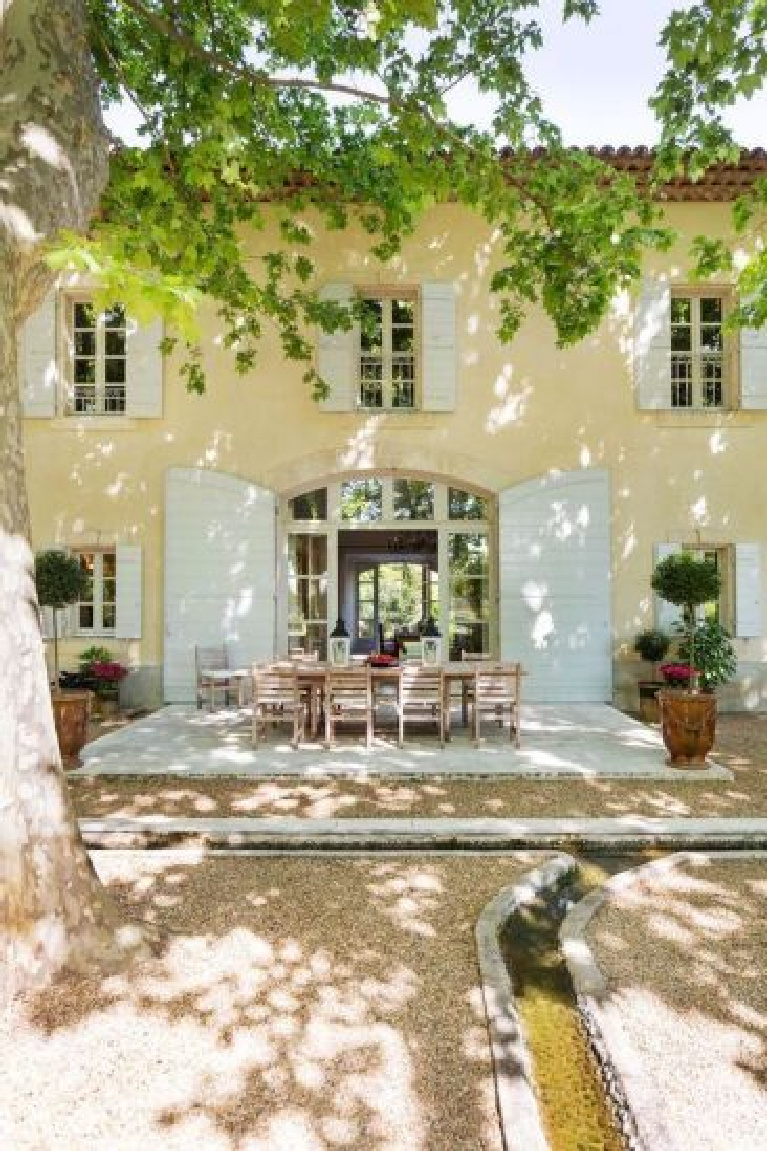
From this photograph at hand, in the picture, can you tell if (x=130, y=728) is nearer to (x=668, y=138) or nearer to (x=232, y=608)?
(x=232, y=608)

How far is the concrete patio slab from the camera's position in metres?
5.50

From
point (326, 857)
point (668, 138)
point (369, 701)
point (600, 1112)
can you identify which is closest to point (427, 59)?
point (668, 138)

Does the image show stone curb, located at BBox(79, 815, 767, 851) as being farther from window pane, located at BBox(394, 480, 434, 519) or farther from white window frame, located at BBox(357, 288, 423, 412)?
white window frame, located at BBox(357, 288, 423, 412)

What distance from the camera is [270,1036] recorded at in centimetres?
230

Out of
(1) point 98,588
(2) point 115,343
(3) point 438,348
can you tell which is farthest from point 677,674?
(2) point 115,343

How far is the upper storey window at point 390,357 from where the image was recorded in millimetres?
9383

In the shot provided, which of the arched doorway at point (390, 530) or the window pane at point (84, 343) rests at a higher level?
the window pane at point (84, 343)

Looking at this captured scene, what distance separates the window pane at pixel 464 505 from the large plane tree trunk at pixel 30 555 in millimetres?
6971

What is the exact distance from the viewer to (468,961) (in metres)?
2.81

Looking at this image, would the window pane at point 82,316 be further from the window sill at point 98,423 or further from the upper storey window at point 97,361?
the window sill at point 98,423

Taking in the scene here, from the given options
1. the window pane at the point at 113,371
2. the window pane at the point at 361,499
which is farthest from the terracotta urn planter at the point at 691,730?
the window pane at the point at 113,371

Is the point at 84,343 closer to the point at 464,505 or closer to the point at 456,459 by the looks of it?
the point at 456,459

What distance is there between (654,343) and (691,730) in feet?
17.9

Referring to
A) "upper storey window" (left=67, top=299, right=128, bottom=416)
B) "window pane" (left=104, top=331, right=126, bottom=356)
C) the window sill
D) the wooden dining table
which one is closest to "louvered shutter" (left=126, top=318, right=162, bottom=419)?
the window sill
